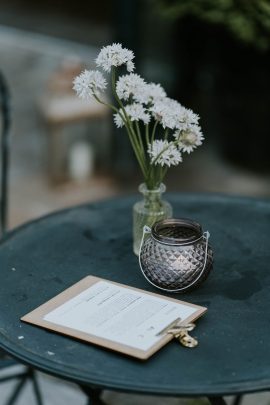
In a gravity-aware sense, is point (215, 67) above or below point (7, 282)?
above

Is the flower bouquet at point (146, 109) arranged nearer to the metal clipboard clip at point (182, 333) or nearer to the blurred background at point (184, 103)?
the metal clipboard clip at point (182, 333)

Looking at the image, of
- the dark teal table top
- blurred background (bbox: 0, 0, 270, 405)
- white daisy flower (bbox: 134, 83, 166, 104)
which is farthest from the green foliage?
white daisy flower (bbox: 134, 83, 166, 104)

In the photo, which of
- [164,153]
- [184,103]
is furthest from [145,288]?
[184,103]

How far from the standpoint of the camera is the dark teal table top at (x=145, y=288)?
1.36m

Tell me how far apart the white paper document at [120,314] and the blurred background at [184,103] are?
2.01 metres

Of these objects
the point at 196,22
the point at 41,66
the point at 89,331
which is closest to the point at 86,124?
the point at 196,22

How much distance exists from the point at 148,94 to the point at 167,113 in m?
0.08

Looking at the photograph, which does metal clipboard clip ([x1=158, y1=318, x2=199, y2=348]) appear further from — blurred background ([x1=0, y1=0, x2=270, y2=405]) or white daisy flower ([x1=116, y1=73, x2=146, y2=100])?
blurred background ([x1=0, y1=0, x2=270, y2=405])

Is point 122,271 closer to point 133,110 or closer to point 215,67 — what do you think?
point 133,110

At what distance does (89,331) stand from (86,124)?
2858 mm

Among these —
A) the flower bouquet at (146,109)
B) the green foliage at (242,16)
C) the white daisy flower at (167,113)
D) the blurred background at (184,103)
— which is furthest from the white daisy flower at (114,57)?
the blurred background at (184,103)

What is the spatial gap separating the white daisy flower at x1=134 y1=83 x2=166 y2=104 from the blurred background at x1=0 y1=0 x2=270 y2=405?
1681mm

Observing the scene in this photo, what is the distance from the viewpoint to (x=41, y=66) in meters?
6.25

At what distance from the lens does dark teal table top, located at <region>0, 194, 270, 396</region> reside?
1.36m
